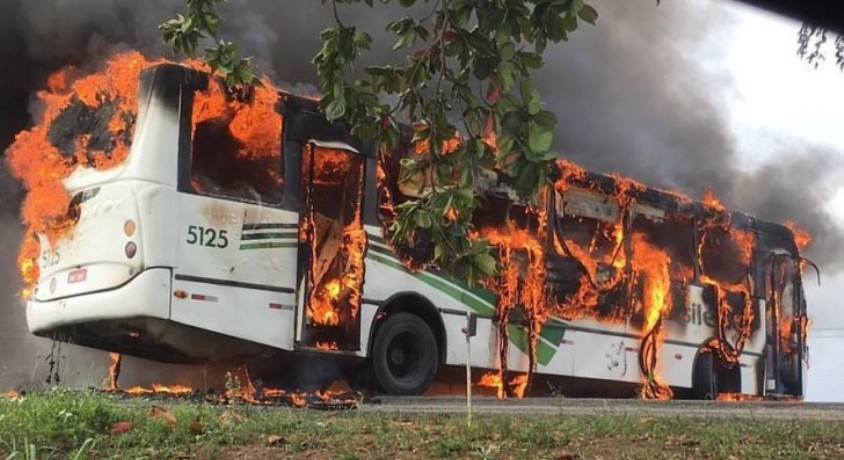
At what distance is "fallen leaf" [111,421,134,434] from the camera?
4.23 m

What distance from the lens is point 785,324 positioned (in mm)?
14062

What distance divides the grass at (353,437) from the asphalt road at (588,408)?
1.06 m

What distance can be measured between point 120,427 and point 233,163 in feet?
14.4

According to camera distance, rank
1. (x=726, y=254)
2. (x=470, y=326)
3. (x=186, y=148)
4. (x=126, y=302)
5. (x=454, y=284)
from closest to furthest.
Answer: (x=470, y=326) → (x=126, y=302) → (x=186, y=148) → (x=454, y=284) → (x=726, y=254)

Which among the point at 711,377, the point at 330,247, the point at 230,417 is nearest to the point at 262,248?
the point at 330,247

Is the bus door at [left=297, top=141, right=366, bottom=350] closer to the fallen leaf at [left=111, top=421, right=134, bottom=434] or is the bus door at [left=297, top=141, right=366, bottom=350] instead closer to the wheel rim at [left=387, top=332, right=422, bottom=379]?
the wheel rim at [left=387, top=332, right=422, bottom=379]

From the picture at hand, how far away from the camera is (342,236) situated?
8.92m

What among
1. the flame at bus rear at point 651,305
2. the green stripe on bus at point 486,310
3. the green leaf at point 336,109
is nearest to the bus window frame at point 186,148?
the green stripe on bus at point 486,310

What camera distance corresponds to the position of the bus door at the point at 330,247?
28.3 ft

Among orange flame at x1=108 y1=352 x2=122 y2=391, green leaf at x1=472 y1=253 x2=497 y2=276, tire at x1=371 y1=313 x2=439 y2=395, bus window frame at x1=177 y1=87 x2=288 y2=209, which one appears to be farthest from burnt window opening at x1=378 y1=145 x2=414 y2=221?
green leaf at x1=472 y1=253 x2=497 y2=276

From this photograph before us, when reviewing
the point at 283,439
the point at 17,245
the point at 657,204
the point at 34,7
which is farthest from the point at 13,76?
the point at 283,439

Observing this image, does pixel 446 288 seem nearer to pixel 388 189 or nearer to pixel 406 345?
pixel 406 345

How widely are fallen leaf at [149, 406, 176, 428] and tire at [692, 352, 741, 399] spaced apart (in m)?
8.92

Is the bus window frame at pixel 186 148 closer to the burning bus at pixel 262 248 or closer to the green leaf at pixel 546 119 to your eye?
the burning bus at pixel 262 248
